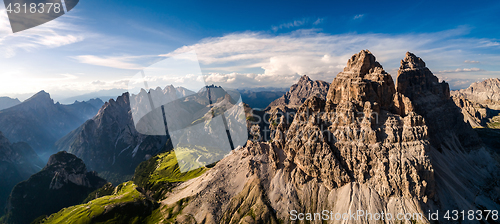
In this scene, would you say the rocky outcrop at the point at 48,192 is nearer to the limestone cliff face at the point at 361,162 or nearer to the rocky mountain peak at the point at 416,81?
the limestone cliff face at the point at 361,162

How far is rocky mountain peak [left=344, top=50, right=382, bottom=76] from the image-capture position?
104 m

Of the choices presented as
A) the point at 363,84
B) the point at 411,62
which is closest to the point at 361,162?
the point at 363,84

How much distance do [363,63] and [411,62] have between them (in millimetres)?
46765

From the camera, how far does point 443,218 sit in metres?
75.1

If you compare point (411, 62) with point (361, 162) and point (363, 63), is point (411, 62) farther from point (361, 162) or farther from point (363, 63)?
point (361, 162)

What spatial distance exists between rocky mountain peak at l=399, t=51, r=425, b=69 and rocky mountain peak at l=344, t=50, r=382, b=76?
32025mm

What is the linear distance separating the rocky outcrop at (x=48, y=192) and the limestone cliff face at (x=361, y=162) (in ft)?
469

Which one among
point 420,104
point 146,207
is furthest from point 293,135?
point 146,207

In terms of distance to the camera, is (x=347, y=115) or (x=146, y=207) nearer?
(x=347, y=115)

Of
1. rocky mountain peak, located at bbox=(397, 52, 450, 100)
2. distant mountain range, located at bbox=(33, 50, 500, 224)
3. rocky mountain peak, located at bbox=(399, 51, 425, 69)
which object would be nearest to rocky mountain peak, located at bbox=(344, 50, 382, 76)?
distant mountain range, located at bbox=(33, 50, 500, 224)

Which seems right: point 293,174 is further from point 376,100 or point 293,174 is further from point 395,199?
point 376,100

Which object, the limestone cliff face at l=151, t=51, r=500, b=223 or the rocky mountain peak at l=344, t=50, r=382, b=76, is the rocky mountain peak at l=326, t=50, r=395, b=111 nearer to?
the rocky mountain peak at l=344, t=50, r=382, b=76

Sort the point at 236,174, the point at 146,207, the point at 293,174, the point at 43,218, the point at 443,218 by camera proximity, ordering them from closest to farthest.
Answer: the point at 443,218
the point at 293,174
the point at 236,174
the point at 146,207
the point at 43,218

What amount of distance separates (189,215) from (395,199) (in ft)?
318
